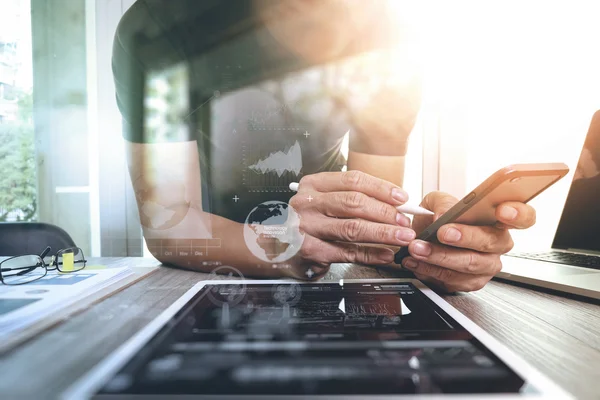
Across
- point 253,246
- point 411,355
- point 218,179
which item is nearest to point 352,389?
point 411,355

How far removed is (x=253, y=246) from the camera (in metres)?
0.55

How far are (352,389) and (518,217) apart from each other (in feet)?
0.97

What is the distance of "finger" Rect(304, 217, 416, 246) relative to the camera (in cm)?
41

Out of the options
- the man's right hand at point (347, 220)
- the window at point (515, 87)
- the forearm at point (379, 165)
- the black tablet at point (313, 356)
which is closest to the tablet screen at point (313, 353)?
the black tablet at point (313, 356)

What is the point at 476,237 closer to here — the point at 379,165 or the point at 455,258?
the point at 455,258

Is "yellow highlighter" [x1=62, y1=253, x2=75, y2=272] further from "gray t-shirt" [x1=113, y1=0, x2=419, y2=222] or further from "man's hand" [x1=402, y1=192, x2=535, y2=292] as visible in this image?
"man's hand" [x1=402, y1=192, x2=535, y2=292]

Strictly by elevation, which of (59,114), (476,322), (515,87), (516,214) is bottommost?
(476,322)

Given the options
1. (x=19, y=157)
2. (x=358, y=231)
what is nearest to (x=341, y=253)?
(x=358, y=231)

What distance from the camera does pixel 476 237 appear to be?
0.38 m

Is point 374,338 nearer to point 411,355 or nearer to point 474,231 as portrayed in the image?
point 411,355

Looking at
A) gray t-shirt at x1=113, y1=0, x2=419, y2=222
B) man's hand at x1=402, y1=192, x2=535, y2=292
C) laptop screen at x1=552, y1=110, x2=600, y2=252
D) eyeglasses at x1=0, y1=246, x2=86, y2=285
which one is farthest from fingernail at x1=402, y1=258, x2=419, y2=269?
eyeglasses at x1=0, y1=246, x2=86, y2=285

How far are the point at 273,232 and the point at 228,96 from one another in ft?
0.90

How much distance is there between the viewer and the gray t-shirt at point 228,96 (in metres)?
0.60

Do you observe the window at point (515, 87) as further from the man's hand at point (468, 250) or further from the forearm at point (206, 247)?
the forearm at point (206, 247)
